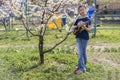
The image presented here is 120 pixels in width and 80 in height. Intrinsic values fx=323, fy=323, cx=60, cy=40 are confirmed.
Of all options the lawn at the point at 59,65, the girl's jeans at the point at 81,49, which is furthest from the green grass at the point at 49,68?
the girl's jeans at the point at 81,49

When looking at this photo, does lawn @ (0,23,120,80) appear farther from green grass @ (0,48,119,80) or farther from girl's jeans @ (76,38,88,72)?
girl's jeans @ (76,38,88,72)

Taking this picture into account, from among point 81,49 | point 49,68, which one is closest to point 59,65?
point 49,68

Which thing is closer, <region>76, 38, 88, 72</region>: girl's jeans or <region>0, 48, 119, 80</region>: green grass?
<region>0, 48, 119, 80</region>: green grass

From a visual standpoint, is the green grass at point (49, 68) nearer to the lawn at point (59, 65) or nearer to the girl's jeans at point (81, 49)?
the lawn at point (59, 65)

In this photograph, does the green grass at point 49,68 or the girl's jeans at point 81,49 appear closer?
the green grass at point 49,68

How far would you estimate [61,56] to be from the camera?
832 centimetres

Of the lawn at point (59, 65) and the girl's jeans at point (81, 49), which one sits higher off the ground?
the girl's jeans at point (81, 49)

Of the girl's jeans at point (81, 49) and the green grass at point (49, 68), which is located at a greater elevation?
the girl's jeans at point (81, 49)

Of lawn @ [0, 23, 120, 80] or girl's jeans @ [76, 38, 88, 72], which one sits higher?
girl's jeans @ [76, 38, 88, 72]

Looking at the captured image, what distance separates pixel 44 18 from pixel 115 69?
79.0 inches

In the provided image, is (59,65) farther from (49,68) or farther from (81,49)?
(81,49)

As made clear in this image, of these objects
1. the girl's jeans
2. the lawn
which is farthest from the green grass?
the girl's jeans

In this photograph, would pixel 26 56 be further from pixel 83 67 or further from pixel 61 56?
pixel 83 67

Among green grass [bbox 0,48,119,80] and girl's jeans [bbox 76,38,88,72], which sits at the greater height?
girl's jeans [bbox 76,38,88,72]
